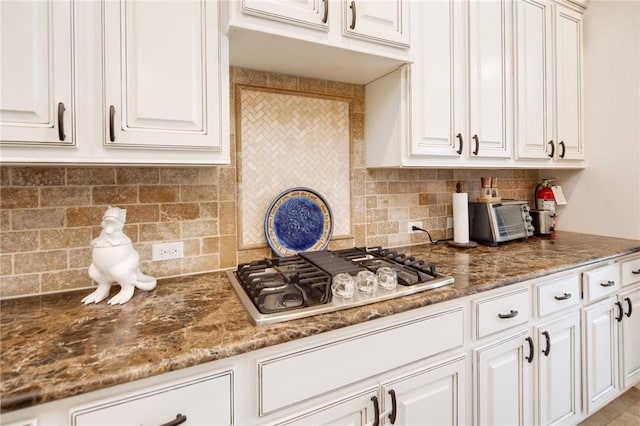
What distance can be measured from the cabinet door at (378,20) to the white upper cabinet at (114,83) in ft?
1.75

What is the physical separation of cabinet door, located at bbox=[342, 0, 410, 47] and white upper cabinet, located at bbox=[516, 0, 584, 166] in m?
0.95

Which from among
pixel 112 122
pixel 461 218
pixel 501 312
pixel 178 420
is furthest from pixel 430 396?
pixel 112 122

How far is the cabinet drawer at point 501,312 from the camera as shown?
1.28 metres

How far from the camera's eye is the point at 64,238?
122 cm

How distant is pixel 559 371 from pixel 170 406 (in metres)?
1.75

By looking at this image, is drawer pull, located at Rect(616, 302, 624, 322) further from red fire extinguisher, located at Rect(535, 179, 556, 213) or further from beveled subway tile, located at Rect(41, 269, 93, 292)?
beveled subway tile, located at Rect(41, 269, 93, 292)

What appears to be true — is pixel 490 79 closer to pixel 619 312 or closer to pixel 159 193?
pixel 619 312

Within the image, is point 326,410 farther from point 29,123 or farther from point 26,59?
point 26,59

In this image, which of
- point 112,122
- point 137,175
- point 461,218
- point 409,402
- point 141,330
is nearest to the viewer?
point 141,330

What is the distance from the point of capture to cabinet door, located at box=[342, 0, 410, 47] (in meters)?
1.33

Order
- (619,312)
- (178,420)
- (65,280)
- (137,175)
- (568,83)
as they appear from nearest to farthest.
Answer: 1. (178,420)
2. (65,280)
3. (137,175)
4. (619,312)
5. (568,83)

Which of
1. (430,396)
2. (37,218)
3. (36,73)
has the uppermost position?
(36,73)

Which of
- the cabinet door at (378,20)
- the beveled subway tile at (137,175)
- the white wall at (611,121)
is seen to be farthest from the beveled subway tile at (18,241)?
the white wall at (611,121)

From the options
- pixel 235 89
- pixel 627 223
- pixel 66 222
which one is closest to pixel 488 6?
pixel 235 89
